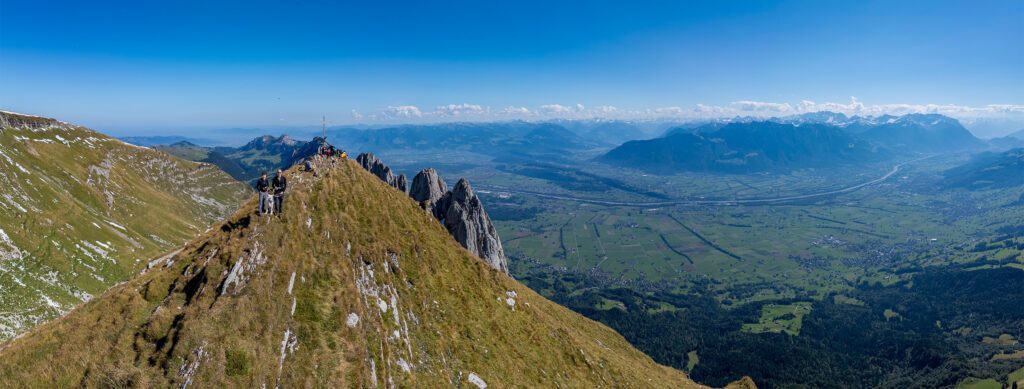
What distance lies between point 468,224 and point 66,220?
111 meters

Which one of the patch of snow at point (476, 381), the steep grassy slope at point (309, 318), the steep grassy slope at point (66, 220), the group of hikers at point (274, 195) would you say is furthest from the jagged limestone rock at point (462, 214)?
the steep grassy slope at point (66, 220)

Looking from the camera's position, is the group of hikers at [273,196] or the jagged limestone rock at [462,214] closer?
the group of hikers at [273,196]

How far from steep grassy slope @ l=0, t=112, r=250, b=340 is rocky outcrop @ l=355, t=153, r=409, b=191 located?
2668 inches

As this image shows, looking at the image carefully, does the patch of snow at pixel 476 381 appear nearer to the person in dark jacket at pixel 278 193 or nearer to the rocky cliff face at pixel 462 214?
the person in dark jacket at pixel 278 193

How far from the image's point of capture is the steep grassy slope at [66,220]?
85.4 m

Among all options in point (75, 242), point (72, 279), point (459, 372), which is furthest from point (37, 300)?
point (459, 372)

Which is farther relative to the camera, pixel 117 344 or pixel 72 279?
pixel 72 279

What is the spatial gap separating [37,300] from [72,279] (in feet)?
45.1

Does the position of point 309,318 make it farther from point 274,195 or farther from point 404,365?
point 274,195

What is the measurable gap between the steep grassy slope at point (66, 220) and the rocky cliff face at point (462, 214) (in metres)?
75.6

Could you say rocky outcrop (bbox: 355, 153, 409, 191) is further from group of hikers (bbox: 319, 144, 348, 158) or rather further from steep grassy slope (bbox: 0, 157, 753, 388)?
group of hikers (bbox: 319, 144, 348, 158)

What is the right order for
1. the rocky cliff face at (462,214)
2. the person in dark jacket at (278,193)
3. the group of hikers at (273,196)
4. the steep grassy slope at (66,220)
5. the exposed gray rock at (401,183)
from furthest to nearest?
1. the exposed gray rock at (401,183)
2. the rocky cliff face at (462,214)
3. the steep grassy slope at (66,220)
4. the person in dark jacket at (278,193)
5. the group of hikers at (273,196)

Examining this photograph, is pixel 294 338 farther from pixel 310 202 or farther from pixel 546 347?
pixel 546 347

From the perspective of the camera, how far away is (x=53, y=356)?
76.1 feet
